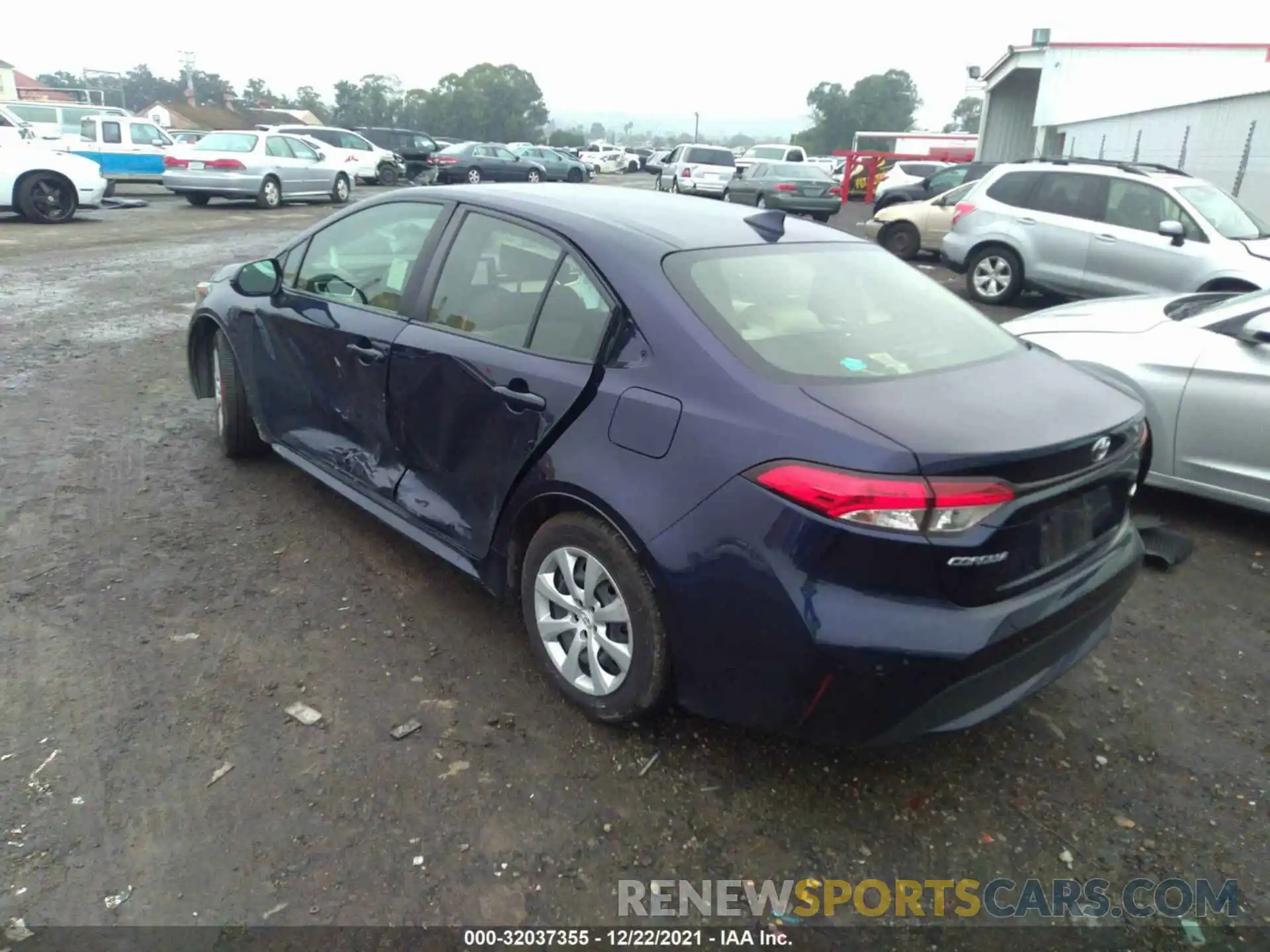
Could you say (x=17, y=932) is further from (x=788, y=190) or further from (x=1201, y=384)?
(x=788, y=190)

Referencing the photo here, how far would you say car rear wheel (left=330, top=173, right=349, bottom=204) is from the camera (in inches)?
858

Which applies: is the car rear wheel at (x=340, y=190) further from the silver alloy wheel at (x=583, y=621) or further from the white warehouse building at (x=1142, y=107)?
the silver alloy wheel at (x=583, y=621)

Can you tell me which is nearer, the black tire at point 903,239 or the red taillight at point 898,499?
the red taillight at point 898,499

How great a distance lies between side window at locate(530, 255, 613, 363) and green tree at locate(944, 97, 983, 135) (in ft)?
417

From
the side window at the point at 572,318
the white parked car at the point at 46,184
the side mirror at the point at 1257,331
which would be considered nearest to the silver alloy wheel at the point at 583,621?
the side window at the point at 572,318

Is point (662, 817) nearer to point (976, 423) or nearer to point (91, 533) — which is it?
point (976, 423)

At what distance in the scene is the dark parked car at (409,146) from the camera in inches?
1161

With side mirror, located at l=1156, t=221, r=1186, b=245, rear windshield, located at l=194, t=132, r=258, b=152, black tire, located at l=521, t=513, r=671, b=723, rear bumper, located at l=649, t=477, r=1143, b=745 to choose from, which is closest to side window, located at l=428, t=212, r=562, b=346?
black tire, located at l=521, t=513, r=671, b=723

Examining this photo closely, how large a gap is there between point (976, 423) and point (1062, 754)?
126cm

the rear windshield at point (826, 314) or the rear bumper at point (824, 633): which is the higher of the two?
the rear windshield at point (826, 314)

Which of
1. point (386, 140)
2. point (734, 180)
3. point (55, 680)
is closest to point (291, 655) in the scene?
point (55, 680)

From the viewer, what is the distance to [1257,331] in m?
4.45

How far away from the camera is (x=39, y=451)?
521 cm

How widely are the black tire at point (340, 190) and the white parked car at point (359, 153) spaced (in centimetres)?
279
